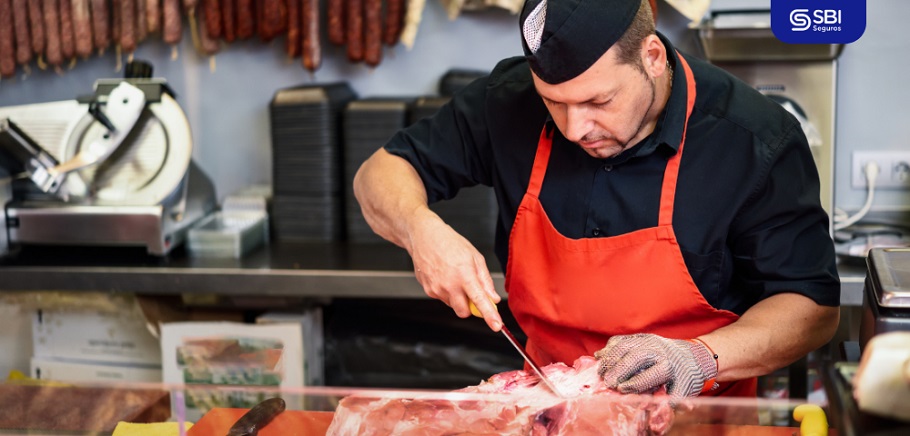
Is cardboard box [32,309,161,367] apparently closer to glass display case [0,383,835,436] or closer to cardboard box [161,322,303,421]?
cardboard box [161,322,303,421]

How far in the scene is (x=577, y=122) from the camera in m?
1.82

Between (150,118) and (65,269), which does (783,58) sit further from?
(65,269)

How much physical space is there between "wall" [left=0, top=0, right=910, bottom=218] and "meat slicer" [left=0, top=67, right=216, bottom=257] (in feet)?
1.91

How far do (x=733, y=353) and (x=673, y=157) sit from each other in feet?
1.38

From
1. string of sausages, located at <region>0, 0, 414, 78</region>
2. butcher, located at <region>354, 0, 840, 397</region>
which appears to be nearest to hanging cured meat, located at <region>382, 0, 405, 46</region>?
string of sausages, located at <region>0, 0, 414, 78</region>

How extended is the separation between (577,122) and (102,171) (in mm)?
2243

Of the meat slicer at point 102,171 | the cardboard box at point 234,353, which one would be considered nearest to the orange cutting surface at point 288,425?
the cardboard box at point 234,353

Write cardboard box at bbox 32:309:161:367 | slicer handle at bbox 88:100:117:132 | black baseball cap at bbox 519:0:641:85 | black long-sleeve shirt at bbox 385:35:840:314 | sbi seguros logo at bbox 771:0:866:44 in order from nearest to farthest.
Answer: black baseball cap at bbox 519:0:641:85
black long-sleeve shirt at bbox 385:35:840:314
sbi seguros logo at bbox 771:0:866:44
slicer handle at bbox 88:100:117:132
cardboard box at bbox 32:309:161:367

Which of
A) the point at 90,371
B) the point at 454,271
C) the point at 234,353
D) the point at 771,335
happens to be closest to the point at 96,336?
the point at 90,371

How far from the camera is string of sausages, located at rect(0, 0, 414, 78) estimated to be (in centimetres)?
371

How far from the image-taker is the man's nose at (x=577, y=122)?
181cm

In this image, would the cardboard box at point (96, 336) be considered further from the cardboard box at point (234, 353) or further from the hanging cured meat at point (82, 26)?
the hanging cured meat at point (82, 26)

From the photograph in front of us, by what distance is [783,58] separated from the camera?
10.6 ft

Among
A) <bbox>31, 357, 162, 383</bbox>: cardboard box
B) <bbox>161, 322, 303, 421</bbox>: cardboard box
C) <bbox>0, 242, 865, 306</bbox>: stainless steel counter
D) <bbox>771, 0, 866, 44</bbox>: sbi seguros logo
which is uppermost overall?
<bbox>771, 0, 866, 44</bbox>: sbi seguros logo
